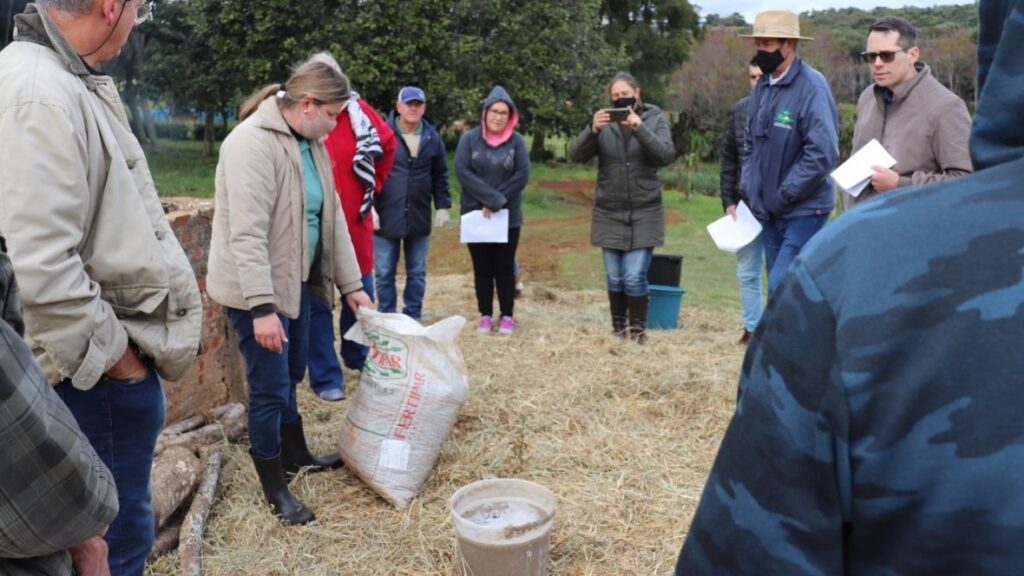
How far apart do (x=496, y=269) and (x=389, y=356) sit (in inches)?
110

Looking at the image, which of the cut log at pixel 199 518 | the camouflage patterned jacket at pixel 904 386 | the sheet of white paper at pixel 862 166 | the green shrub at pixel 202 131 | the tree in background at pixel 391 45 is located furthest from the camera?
the green shrub at pixel 202 131

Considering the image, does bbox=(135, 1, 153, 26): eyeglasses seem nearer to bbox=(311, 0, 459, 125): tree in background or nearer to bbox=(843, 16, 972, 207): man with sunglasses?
bbox=(843, 16, 972, 207): man with sunglasses

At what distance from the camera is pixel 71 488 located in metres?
1.43

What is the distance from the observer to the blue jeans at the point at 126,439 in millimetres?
2125

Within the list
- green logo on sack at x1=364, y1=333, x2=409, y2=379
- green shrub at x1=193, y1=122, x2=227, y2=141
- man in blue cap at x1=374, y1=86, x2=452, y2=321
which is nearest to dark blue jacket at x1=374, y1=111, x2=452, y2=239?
man in blue cap at x1=374, y1=86, x2=452, y2=321

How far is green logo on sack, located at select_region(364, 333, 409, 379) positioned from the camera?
3.56m

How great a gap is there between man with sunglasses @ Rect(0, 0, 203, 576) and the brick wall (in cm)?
167

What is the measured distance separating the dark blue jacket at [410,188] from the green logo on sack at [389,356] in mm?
2251

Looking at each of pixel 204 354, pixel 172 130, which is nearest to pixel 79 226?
pixel 204 354

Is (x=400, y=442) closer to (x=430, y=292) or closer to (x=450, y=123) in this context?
(x=430, y=292)

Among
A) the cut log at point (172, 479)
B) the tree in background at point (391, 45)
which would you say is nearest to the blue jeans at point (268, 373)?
the cut log at point (172, 479)

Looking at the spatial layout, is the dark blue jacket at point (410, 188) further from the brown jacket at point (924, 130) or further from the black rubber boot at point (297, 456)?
the brown jacket at point (924, 130)

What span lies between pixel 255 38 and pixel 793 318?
637 inches

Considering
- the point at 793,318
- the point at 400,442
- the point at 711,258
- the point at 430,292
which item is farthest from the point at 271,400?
the point at 711,258
